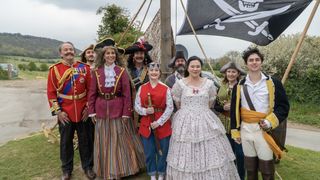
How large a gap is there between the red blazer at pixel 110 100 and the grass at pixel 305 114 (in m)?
8.25

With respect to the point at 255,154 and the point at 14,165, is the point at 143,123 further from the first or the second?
the point at 14,165

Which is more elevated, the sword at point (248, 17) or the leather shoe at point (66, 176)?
the sword at point (248, 17)

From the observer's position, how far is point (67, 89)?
4.01 m

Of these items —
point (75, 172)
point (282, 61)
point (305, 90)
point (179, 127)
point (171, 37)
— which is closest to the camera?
point (179, 127)

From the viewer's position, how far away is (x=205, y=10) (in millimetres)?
4590

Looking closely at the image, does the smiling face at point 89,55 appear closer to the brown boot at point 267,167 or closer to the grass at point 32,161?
the grass at point 32,161

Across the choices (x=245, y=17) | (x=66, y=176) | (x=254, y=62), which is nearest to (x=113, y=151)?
(x=66, y=176)

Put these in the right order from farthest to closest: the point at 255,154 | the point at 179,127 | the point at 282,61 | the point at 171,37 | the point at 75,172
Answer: the point at 282,61, the point at 171,37, the point at 75,172, the point at 179,127, the point at 255,154

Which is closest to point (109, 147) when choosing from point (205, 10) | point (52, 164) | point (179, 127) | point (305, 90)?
point (179, 127)

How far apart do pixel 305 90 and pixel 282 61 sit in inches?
75.9

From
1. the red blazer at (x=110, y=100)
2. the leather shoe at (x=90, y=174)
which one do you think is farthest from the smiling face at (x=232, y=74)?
the leather shoe at (x=90, y=174)

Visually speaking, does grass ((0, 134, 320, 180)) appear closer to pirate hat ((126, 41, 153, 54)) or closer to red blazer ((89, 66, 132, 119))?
red blazer ((89, 66, 132, 119))

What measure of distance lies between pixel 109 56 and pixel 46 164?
82.0 inches

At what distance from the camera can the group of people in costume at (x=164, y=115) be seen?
3.18 meters
